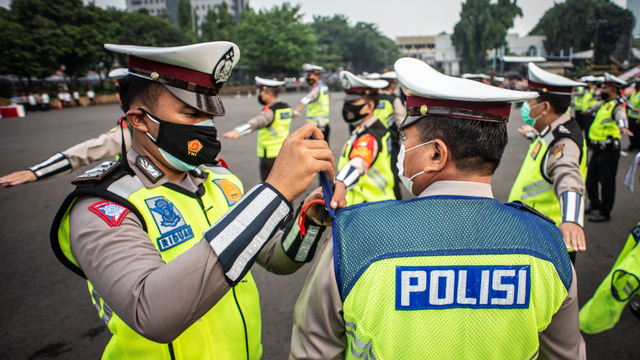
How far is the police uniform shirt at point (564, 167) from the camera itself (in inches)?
98.7

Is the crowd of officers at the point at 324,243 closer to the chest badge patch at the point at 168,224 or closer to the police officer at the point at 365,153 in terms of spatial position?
the chest badge patch at the point at 168,224

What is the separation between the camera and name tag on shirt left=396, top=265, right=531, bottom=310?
98cm

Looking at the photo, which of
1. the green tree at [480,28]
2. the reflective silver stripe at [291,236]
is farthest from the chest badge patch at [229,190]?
the green tree at [480,28]

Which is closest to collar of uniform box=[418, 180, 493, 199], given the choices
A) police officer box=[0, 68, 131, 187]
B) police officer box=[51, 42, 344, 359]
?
police officer box=[51, 42, 344, 359]

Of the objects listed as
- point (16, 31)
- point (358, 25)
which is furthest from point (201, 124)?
point (358, 25)

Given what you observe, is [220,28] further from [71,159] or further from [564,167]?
[564,167]

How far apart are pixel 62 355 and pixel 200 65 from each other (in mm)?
2821

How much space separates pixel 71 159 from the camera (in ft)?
10.5

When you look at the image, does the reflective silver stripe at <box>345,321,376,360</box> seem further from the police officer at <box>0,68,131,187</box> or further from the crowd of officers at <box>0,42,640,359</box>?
the police officer at <box>0,68,131,187</box>

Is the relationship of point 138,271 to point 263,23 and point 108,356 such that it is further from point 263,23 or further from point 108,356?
point 263,23

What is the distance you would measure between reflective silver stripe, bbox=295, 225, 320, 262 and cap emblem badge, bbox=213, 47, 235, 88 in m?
0.72

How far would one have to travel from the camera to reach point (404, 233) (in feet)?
3.26

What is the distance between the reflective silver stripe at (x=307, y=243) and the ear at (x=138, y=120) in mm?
790

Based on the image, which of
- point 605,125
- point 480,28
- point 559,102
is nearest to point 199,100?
point 559,102
